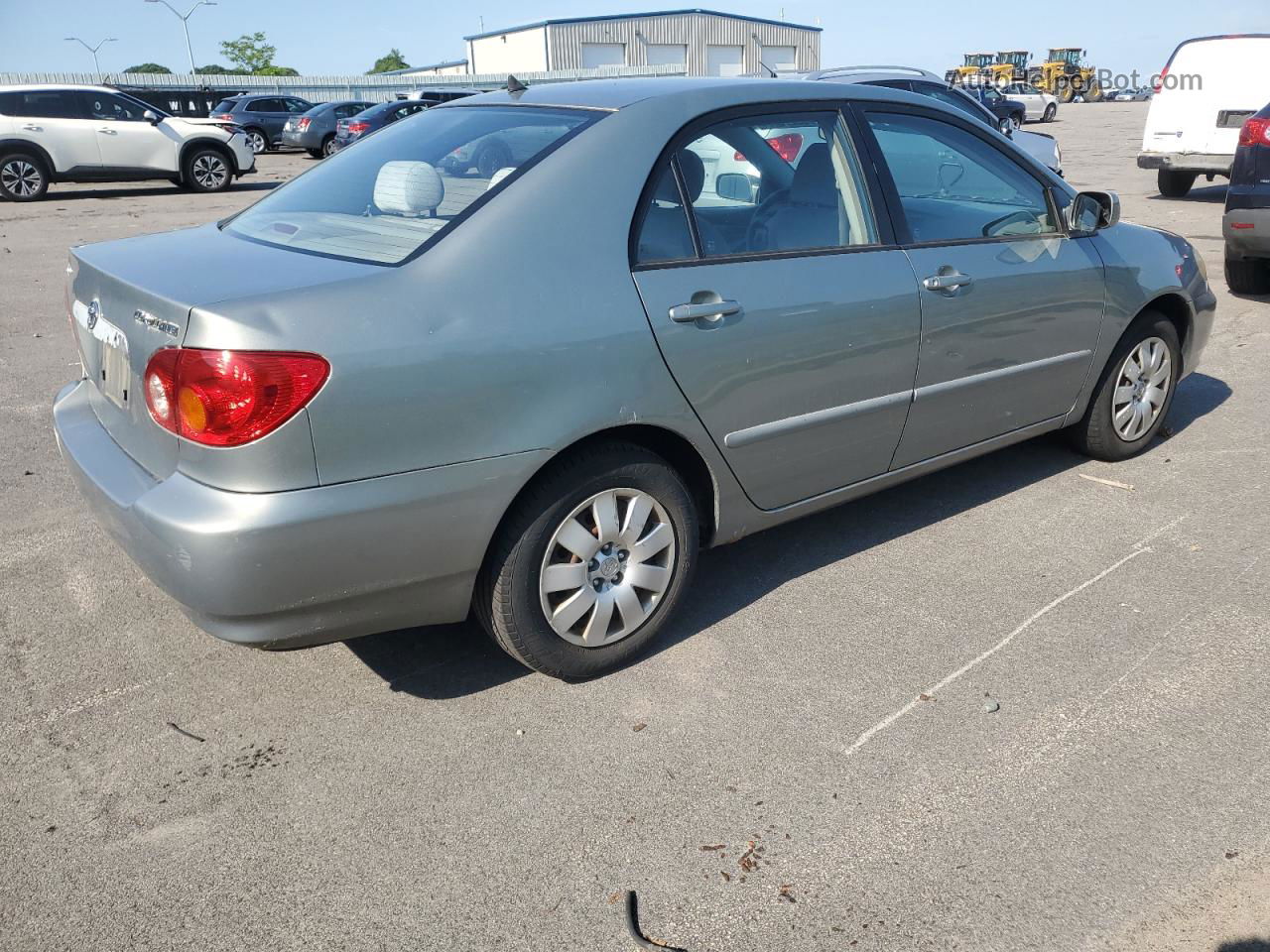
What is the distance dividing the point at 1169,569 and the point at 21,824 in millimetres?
3635

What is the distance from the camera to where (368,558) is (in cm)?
266

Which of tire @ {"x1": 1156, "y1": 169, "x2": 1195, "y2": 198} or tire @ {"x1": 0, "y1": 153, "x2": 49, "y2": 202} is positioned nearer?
tire @ {"x1": 1156, "y1": 169, "x2": 1195, "y2": 198}

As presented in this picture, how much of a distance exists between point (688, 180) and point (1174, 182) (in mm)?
13242

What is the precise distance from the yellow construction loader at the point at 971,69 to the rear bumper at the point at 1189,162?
45.3m

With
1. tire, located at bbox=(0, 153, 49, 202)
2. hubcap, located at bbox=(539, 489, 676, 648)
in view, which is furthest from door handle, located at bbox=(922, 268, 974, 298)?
tire, located at bbox=(0, 153, 49, 202)

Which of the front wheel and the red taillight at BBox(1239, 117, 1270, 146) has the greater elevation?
the red taillight at BBox(1239, 117, 1270, 146)

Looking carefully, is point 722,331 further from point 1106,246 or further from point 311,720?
point 1106,246

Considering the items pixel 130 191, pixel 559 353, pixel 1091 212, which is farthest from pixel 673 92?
pixel 130 191

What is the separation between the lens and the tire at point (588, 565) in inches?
116

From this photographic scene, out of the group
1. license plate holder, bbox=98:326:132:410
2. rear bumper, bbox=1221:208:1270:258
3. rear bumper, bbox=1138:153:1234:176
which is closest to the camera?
license plate holder, bbox=98:326:132:410

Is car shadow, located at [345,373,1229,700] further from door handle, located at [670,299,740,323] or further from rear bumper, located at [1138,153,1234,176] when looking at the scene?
rear bumper, located at [1138,153,1234,176]

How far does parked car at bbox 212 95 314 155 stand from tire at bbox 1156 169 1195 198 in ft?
70.9

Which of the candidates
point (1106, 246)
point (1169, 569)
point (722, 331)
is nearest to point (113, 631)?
point (722, 331)

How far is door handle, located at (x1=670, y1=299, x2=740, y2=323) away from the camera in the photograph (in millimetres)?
3074
